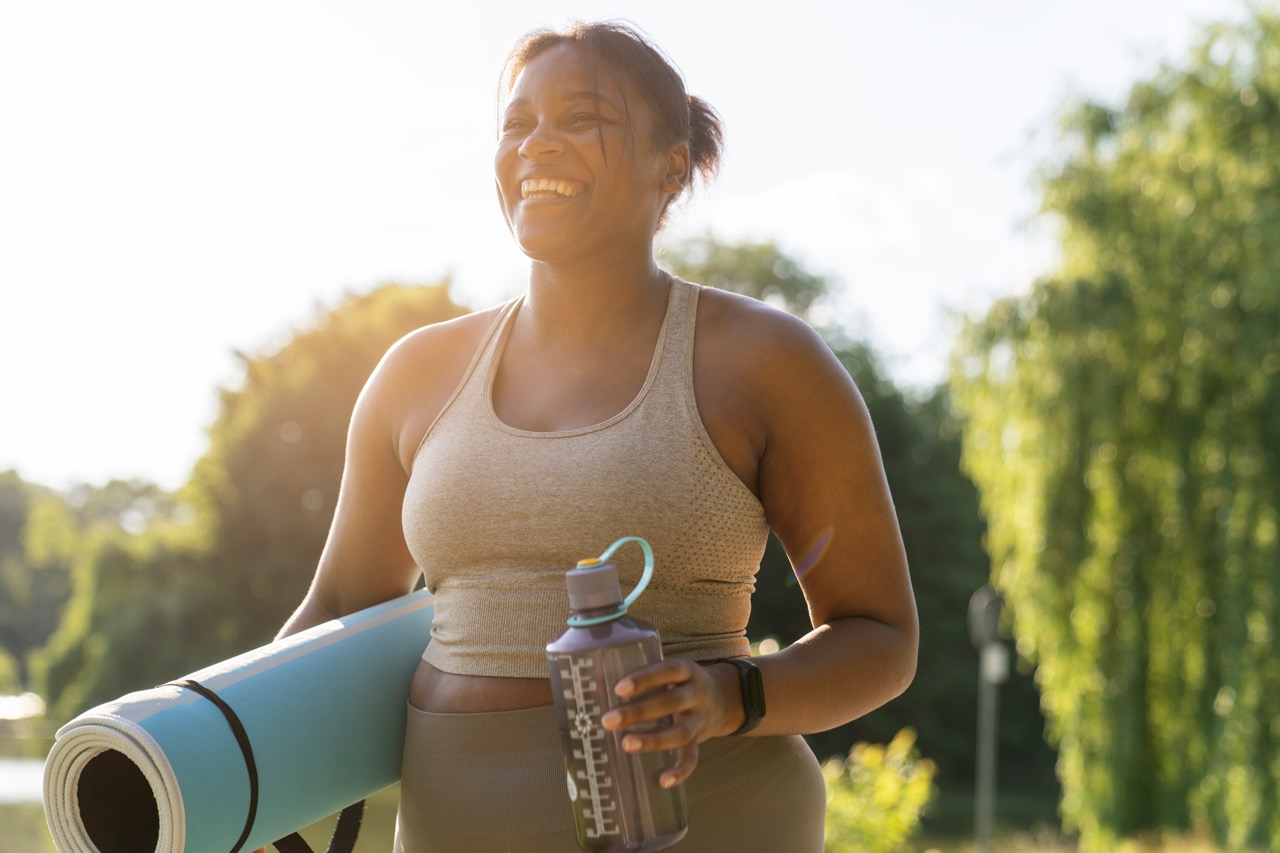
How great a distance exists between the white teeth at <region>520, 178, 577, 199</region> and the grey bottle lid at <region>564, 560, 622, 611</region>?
580 millimetres

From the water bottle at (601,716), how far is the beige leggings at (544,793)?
212mm

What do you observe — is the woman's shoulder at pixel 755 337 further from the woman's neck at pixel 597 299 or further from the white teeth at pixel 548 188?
the white teeth at pixel 548 188

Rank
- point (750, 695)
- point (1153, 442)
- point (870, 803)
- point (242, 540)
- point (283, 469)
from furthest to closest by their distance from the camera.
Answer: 1. point (242, 540)
2. point (283, 469)
3. point (1153, 442)
4. point (870, 803)
5. point (750, 695)

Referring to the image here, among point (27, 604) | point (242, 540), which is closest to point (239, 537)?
point (242, 540)

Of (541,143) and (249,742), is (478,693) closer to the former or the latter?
(249,742)

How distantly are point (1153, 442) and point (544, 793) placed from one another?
30.6 feet

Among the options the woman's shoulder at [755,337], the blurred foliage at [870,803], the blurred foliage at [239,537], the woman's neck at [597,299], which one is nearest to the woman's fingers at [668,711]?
the woman's shoulder at [755,337]

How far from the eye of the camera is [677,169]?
5.88 ft

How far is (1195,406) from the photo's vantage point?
31.5 feet

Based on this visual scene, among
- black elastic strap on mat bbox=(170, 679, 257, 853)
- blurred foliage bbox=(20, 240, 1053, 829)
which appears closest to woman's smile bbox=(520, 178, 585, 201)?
black elastic strap on mat bbox=(170, 679, 257, 853)

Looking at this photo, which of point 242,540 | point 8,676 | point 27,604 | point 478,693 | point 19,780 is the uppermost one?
point 478,693

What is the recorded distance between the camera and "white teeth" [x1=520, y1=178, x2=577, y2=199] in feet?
5.40

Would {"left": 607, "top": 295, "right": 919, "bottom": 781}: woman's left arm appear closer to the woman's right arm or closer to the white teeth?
the white teeth

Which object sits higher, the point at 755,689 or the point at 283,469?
the point at 755,689
